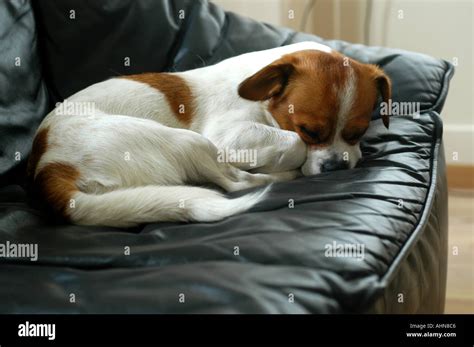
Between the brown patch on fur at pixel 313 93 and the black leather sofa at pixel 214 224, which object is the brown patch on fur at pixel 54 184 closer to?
the black leather sofa at pixel 214 224

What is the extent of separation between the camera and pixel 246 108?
2264 millimetres

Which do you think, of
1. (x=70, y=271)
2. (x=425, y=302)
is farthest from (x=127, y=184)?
(x=425, y=302)

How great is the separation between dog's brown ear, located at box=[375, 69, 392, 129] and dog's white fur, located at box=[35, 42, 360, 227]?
0.52 ft

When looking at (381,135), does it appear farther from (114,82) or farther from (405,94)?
(114,82)

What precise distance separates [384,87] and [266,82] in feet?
1.26

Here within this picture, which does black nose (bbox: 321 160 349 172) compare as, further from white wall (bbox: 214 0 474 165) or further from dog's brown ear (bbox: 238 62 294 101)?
white wall (bbox: 214 0 474 165)

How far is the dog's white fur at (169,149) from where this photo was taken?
1.82 metres

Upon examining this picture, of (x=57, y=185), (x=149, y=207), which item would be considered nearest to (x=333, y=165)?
(x=149, y=207)

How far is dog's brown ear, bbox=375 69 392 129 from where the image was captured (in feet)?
7.45

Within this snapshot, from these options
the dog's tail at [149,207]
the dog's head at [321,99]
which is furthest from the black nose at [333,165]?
the dog's tail at [149,207]

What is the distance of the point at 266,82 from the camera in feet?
7.16

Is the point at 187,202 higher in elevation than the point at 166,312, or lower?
higher

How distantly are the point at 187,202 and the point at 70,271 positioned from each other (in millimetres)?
377

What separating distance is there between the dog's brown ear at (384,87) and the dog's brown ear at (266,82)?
29 centimetres
